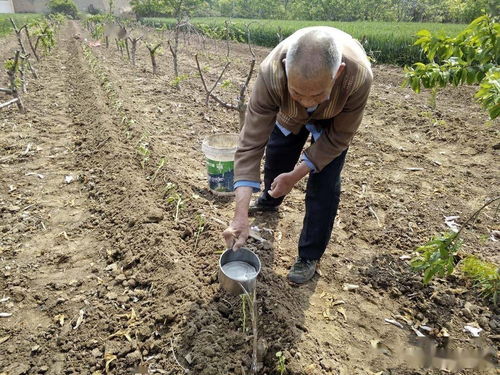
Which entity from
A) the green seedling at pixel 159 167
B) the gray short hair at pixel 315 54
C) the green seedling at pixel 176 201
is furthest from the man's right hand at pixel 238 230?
the green seedling at pixel 159 167

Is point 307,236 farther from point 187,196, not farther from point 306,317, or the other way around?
point 187,196

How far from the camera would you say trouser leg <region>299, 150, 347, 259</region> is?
7.65 feet

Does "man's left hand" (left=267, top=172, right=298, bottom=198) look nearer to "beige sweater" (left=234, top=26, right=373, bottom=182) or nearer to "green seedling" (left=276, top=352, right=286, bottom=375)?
"beige sweater" (left=234, top=26, right=373, bottom=182)

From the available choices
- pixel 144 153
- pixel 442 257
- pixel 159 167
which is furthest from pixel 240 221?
pixel 144 153

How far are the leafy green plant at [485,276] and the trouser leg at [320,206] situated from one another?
1.05m

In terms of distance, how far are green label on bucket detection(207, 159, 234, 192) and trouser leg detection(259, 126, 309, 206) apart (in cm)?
51

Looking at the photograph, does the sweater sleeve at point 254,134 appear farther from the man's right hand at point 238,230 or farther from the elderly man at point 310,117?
the man's right hand at point 238,230

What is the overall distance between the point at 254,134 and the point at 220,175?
1.48 meters

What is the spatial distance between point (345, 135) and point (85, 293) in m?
2.06

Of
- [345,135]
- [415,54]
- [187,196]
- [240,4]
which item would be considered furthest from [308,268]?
[240,4]

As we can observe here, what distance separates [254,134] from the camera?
2.11m

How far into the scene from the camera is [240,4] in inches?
1976

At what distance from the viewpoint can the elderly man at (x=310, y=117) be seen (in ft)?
5.33

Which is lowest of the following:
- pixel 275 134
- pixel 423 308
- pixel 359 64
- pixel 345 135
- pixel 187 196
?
pixel 423 308
